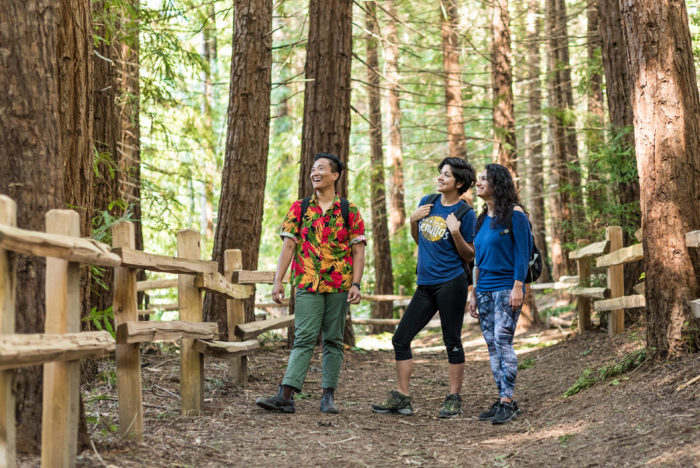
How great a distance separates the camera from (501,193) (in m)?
6.10

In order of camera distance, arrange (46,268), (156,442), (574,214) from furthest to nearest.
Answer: (574,214) < (156,442) < (46,268)

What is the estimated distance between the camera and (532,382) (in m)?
8.05

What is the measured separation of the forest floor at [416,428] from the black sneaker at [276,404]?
6 centimetres

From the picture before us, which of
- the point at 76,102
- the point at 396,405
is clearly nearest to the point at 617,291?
the point at 396,405

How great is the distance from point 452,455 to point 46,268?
3.01 m

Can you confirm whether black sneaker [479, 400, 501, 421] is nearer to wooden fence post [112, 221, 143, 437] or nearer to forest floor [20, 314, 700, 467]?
forest floor [20, 314, 700, 467]

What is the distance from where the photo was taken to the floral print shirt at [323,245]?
20.0 feet

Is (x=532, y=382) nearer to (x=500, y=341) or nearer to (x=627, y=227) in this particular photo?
(x=500, y=341)

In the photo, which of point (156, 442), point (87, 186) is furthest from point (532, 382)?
point (87, 186)

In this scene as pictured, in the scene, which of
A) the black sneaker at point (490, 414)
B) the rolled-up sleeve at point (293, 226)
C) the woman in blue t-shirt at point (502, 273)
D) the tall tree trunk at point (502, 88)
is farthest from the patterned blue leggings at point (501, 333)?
the tall tree trunk at point (502, 88)

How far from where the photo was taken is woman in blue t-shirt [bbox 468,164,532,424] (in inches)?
235

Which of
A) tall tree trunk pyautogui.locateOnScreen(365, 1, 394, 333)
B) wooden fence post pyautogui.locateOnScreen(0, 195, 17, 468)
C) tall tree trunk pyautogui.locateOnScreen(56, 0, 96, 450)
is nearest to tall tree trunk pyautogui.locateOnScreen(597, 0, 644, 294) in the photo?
tall tree trunk pyautogui.locateOnScreen(56, 0, 96, 450)

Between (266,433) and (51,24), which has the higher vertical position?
(51,24)

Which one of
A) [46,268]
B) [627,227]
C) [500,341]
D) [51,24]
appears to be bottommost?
[500,341]
